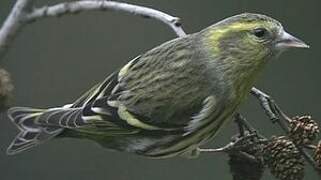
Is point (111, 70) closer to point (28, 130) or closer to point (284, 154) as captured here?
point (28, 130)


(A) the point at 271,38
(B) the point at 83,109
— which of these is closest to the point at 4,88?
(B) the point at 83,109

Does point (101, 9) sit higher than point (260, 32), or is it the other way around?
point (101, 9)

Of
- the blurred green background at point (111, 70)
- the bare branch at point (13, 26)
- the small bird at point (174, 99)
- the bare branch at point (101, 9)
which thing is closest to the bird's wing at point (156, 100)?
the small bird at point (174, 99)

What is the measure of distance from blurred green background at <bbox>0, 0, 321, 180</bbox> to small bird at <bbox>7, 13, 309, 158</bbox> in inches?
52.1

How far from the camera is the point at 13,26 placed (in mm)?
2174

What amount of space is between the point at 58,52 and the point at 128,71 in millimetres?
1609

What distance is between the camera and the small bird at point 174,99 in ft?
7.50

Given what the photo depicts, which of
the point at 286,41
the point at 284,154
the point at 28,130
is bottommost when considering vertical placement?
the point at 284,154

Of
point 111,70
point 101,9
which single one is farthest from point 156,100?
point 111,70

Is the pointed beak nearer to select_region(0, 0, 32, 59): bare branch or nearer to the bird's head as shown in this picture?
the bird's head

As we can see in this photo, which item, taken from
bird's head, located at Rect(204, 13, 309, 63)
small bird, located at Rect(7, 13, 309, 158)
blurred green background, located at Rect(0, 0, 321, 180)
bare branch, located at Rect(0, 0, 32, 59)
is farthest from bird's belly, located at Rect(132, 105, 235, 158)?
blurred green background, located at Rect(0, 0, 321, 180)

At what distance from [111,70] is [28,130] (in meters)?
1.58

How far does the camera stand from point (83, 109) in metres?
2.32

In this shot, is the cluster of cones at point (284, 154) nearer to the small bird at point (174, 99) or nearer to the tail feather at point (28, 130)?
the small bird at point (174, 99)
